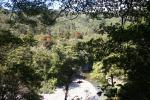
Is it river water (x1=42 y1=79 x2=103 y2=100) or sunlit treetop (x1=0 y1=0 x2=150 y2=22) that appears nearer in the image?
sunlit treetop (x1=0 y1=0 x2=150 y2=22)

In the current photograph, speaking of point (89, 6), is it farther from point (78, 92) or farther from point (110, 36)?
point (78, 92)

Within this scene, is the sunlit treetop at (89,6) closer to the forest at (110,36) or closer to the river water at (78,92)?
the forest at (110,36)

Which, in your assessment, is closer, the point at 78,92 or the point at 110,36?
the point at 110,36

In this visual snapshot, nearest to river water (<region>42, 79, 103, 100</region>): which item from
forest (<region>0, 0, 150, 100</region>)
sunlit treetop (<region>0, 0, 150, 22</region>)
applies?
forest (<region>0, 0, 150, 100</region>)

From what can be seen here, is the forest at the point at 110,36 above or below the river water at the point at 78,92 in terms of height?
below

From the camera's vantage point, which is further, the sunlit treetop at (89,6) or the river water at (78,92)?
the river water at (78,92)

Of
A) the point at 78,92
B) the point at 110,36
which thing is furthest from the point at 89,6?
the point at 78,92

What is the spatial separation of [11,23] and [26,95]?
40.3 ft

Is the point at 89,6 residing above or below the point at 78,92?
below

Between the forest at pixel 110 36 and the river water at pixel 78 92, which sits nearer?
the forest at pixel 110 36

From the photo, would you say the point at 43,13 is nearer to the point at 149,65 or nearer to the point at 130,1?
the point at 130,1

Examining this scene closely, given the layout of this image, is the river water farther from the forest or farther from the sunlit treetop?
the sunlit treetop

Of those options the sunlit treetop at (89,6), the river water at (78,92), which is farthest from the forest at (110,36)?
the river water at (78,92)

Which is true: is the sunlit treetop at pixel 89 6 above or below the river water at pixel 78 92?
below
